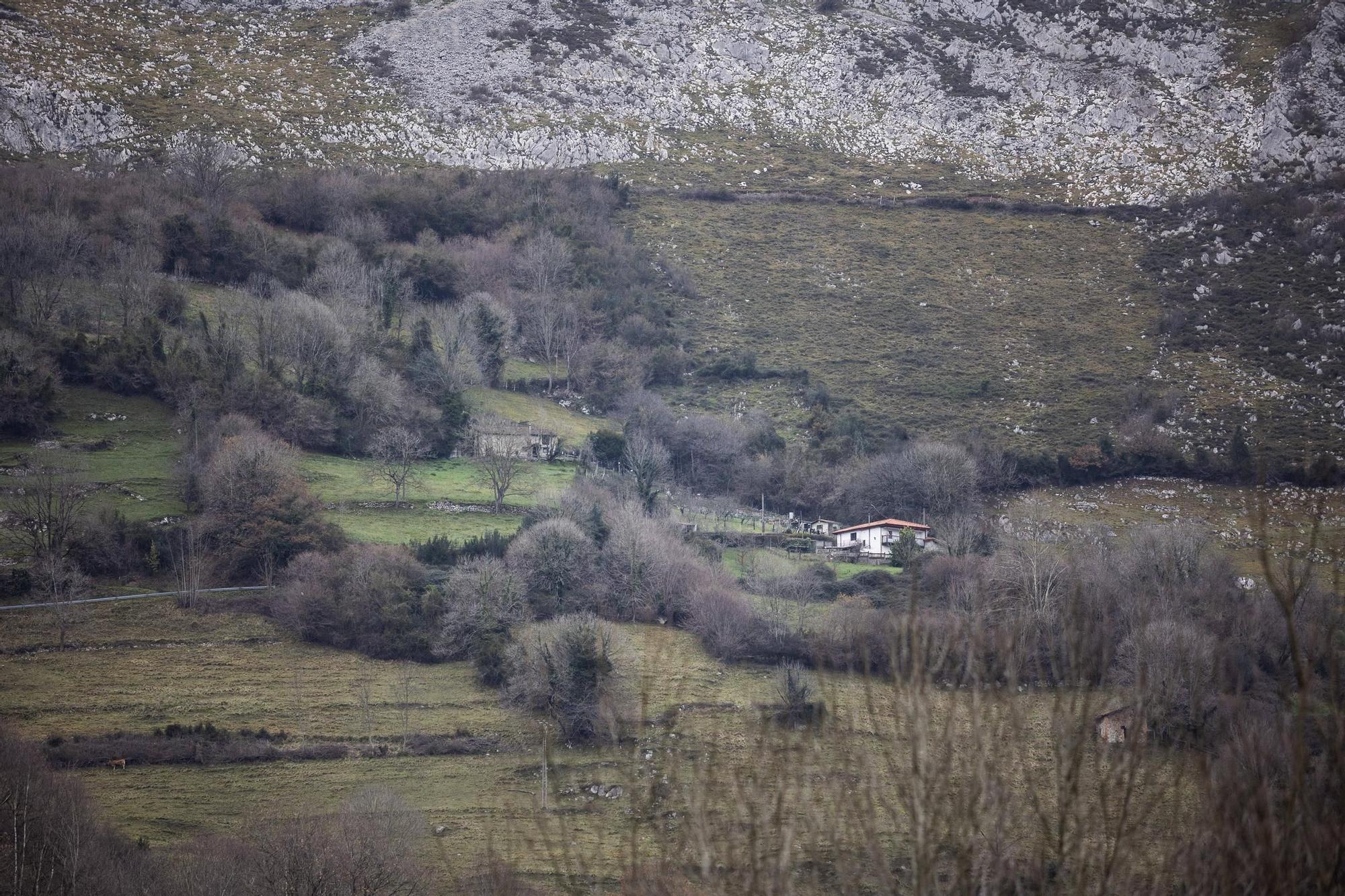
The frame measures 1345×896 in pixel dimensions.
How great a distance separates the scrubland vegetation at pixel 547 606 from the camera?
916 cm

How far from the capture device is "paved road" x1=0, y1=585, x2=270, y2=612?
42.9 meters

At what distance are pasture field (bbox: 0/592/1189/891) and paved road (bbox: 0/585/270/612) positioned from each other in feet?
1.63

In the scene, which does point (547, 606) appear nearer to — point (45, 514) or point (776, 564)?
point (776, 564)

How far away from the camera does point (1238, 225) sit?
95688 mm

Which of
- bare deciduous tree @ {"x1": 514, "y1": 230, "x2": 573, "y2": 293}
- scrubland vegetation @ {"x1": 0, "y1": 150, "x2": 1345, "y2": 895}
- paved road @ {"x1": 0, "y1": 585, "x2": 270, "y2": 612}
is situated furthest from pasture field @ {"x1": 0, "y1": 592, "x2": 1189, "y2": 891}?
bare deciduous tree @ {"x1": 514, "y1": 230, "x2": 573, "y2": 293}

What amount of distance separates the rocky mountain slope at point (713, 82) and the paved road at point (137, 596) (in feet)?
194

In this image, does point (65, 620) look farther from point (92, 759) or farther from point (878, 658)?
point (878, 658)

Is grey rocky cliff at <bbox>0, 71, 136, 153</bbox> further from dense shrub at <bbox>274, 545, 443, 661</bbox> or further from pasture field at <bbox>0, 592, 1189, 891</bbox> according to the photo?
dense shrub at <bbox>274, 545, 443, 661</bbox>

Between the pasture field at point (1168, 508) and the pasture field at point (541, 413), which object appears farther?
the pasture field at point (541, 413)

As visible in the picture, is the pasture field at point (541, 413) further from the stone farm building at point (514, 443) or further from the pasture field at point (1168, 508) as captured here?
the pasture field at point (1168, 508)

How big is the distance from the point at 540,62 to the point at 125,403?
70181 millimetres

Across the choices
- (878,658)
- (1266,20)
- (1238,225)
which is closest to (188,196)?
(878,658)

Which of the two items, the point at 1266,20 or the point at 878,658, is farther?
the point at 1266,20

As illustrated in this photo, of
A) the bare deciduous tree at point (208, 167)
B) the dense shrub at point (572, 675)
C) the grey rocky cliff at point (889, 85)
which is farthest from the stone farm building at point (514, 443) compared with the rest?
the grey rocky cliff at point (889, 85)
